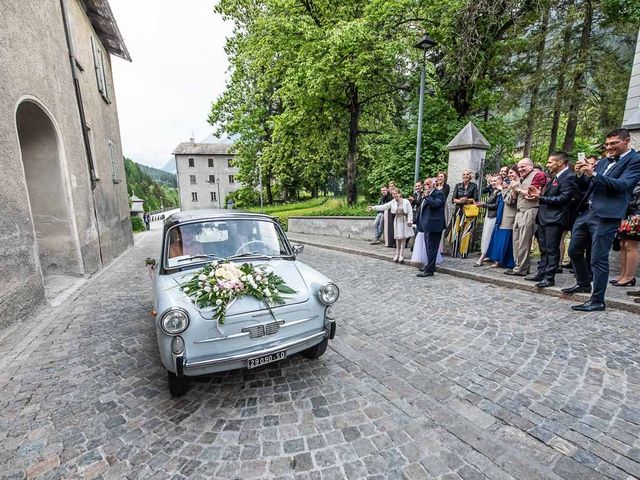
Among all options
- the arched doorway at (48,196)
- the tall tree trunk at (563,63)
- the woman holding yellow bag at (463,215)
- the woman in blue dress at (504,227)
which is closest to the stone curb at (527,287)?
the woman in blue dress at (504,227)

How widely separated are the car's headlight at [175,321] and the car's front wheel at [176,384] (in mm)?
550

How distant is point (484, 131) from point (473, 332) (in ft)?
39.1

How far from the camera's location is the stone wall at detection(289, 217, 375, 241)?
41.5 ft

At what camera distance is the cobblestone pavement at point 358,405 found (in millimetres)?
2139

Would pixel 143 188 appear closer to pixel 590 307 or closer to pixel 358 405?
pixel 358 405

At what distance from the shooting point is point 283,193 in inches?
1422

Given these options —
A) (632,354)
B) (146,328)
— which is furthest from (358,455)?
(146,328)

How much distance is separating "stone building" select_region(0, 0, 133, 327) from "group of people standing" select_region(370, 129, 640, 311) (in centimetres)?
740

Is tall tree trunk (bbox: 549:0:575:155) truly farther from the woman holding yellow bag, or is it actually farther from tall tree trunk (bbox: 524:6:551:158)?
the woman holding yellow bag

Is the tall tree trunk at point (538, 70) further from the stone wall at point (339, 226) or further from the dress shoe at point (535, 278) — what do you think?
the dress shoe at point (535, 278)

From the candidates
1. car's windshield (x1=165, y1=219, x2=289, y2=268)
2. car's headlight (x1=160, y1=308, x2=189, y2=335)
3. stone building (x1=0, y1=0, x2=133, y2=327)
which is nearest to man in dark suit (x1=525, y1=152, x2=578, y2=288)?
car's windshield (x1=165, y1=219, x2=289, y2=268)

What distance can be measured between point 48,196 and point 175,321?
7.19 metres

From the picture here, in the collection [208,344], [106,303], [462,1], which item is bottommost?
[106,303]

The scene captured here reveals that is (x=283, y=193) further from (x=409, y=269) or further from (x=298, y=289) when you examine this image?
(x=298, y=289)
